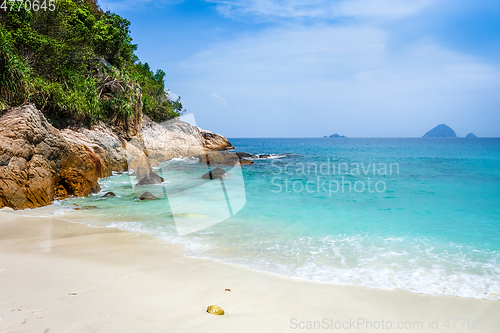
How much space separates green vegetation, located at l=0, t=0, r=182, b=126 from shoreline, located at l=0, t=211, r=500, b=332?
8.98m

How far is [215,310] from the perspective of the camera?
11.5 ft

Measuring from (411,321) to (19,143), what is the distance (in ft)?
36.3

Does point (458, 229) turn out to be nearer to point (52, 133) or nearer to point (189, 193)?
point (189, 193)

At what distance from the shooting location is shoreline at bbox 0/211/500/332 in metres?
3.20

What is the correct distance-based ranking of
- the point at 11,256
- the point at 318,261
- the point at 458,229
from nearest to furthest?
the point at 11,256 → the point at 318,261 → the point at 458,229

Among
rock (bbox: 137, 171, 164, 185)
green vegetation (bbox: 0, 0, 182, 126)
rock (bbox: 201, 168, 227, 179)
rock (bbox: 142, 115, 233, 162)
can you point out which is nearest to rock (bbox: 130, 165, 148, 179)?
rock (bbox: 137, 171, 164, 185)

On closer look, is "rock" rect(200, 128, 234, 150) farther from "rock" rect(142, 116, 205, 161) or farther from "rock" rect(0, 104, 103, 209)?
"rock" rect(0, 104, 103, 209)

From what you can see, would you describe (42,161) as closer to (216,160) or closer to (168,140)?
(216,160)

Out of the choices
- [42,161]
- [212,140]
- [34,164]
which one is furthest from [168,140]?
[34,164]

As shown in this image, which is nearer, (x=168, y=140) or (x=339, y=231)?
(x=339, y=231)

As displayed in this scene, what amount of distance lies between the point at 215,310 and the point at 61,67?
19311 mm

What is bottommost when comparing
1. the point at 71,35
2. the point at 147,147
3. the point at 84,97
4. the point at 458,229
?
the point at 458,229

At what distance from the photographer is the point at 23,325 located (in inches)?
113

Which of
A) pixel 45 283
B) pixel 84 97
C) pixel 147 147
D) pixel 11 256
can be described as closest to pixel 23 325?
pixel 45 283
